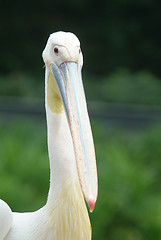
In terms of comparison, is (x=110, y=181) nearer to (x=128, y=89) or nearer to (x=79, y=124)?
(x=79, y=124)

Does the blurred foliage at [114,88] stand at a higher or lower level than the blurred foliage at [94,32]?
lower

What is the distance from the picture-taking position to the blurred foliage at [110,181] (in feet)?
14.5

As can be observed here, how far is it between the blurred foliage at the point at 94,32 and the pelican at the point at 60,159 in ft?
30.1

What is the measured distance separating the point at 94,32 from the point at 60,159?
9873 mm

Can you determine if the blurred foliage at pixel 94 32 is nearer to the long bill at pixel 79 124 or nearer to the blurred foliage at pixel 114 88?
the blurred foliage at pixel 114 88

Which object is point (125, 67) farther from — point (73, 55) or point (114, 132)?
point (73, 55)

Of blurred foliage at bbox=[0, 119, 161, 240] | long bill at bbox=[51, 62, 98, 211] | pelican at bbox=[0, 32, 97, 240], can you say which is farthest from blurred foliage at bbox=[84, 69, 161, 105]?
long bill at bbox=[51, 62, 98, 211]

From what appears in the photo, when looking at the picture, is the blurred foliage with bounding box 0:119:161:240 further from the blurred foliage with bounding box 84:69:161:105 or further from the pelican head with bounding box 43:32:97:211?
the blurred foliage with bounding box 84:69:161:105

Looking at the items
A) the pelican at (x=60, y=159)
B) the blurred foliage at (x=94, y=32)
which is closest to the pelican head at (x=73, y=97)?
the pelican at (x=60, y=159)

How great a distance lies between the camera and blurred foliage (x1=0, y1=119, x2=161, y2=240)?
14.5ft

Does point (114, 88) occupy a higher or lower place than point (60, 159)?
higher

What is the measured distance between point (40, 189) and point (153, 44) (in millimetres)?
7593

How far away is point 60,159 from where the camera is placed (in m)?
2.12

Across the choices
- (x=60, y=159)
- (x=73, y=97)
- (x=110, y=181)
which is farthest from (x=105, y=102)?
(x=73, y=97)
